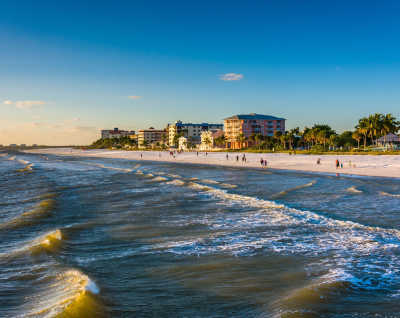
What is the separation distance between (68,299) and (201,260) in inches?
165

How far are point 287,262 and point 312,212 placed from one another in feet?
28.5

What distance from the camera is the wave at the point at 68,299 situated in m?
7.39

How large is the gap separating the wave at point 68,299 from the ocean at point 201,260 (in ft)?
0.08

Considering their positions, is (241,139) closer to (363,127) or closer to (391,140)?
(363,127)

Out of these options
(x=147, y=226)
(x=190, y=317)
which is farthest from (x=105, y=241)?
(x=190, y=317)

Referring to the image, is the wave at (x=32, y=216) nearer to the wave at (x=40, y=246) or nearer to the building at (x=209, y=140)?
the wave at (x=40, y=246)

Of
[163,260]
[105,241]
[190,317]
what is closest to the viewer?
[190,317]

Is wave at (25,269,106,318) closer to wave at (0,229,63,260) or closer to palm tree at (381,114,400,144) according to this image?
wave at (0,229,63,260)

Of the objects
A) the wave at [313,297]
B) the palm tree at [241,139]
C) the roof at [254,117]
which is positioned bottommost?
the wave at [313,297]

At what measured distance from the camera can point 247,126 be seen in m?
168

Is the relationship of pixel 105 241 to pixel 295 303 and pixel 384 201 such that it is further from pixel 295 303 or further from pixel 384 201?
pixel 384 201

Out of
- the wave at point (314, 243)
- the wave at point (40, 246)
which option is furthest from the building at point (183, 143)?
the wave at point (40, 246)

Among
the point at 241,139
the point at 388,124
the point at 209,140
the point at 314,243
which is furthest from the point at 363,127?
the point at 314,243

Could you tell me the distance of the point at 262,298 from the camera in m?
8.24
